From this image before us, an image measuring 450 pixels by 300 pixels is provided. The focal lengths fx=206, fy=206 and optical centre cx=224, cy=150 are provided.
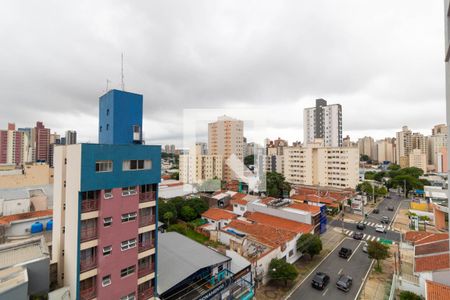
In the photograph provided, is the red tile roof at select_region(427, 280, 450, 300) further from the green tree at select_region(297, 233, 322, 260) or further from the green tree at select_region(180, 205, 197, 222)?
the green tree at select_region(180, 205, 197, 222)

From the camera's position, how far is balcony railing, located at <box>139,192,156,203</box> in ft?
30.7

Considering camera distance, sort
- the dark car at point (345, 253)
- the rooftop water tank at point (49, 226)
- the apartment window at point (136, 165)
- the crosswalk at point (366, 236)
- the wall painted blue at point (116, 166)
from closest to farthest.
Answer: the wall painted blue at point (116, 166), the apartment window at point (136, 165), the rooftop water tank at point (49, 226), the dark car at point (345, 253), the crosswalk at point (366, 236)

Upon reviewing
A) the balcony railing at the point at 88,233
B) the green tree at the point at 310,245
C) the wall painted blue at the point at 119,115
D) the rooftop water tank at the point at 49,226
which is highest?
the wall painted blue at the point at 119,115

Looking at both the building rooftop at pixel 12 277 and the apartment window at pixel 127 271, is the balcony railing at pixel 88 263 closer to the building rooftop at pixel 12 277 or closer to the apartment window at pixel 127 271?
the apartment window at pixel 127 271

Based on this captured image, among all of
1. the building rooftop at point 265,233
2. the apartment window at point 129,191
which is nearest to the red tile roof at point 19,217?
the apartment window at point 129,191

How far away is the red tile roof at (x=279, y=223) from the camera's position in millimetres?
18913

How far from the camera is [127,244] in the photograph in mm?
8727

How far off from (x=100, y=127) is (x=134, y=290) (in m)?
7.51

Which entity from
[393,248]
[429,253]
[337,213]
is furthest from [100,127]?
[337,213]

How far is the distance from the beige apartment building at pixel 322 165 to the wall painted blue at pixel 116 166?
4043 centimetres

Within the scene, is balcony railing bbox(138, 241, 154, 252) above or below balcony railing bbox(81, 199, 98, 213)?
below

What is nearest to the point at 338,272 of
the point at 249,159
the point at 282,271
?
the point at 282,271

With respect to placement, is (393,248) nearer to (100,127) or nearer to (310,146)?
(100,127)

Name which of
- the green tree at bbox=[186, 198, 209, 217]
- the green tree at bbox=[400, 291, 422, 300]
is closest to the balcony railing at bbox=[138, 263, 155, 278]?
the green tree at bbox=[400, 291, 422, 300]
